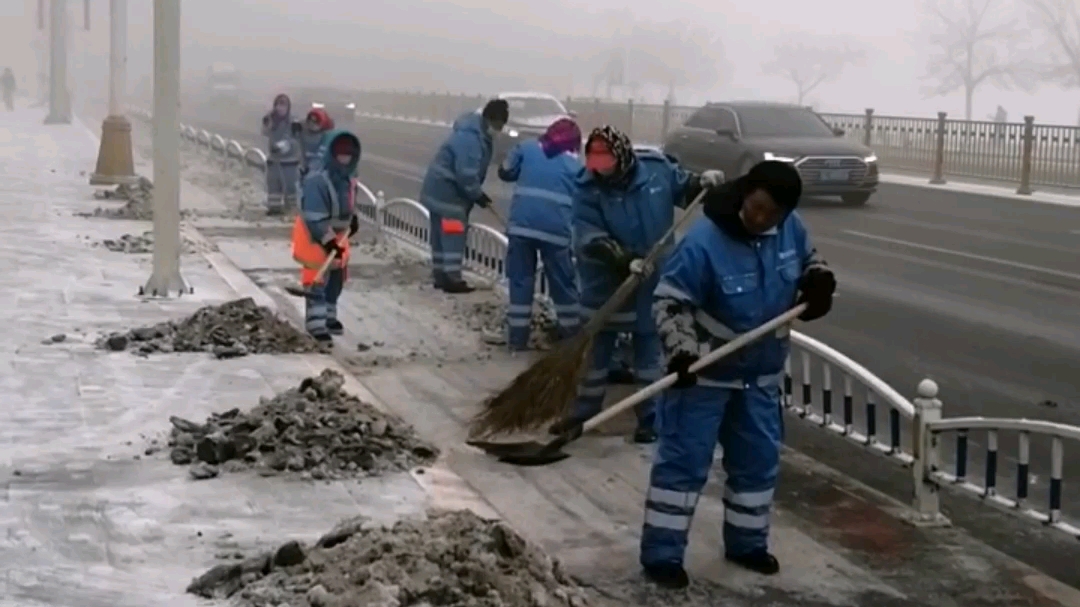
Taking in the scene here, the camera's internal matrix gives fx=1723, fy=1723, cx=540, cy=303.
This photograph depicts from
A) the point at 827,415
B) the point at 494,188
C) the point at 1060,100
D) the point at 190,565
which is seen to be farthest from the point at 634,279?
the point at 1060,100

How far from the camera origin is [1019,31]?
84.2 m

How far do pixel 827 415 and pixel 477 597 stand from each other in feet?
12.3

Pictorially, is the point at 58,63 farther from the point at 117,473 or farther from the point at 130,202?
the point at 117,473

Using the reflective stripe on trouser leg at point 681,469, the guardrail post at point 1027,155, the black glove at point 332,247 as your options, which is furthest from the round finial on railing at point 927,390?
the guardrail post at point 1027,155

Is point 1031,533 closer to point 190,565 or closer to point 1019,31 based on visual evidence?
point 190,565

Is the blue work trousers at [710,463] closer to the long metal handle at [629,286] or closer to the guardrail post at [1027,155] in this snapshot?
the long metal handle at [629,286]

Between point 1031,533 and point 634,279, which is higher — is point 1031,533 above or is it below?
below

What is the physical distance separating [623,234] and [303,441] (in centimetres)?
194

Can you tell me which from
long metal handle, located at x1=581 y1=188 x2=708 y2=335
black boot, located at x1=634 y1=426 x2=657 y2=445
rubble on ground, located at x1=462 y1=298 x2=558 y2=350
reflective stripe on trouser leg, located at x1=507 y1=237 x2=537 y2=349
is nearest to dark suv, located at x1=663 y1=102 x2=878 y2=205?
rubble on ground, located at x1=462 y1=298 x2=558 y2=350

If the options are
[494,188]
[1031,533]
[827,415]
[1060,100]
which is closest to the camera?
[1031,533]

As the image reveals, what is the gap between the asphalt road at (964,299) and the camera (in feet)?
34.4

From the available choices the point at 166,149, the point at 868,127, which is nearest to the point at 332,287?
the point at 166,149

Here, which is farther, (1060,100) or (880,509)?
(1060,100)

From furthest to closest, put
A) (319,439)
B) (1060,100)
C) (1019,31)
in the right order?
A: (1060,100), (1019,31), (319,439)
